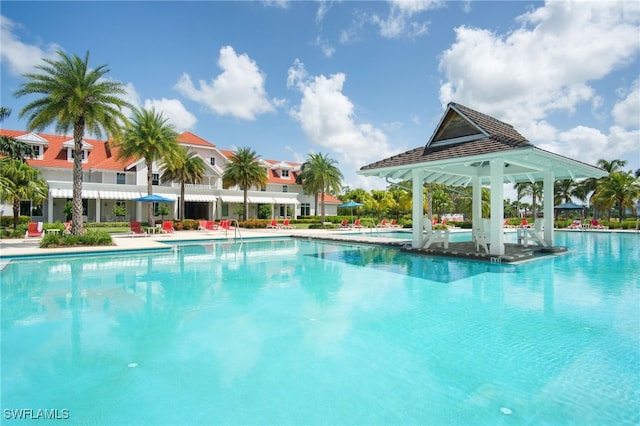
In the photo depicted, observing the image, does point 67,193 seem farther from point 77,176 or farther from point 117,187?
point 77,176

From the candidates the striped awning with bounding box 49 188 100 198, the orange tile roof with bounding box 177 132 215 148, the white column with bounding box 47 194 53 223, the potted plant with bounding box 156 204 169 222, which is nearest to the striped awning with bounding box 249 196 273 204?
the orange tile roof with bounding box 177 132 215 148

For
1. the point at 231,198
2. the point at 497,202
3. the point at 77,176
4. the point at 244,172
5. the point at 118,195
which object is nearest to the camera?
the point at 497,202

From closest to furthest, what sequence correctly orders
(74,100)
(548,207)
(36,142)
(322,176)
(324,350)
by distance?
(324,350) < (74,100) < (548,207) < (36,142) < (322,176)

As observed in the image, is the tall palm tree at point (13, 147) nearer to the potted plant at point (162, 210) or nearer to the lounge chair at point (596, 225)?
the potted plant at point (162, 210)

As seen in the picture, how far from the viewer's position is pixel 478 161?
14.5 metres

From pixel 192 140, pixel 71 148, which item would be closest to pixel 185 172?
pixel 192 140

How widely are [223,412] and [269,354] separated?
5.24 feet

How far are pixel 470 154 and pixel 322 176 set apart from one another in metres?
29.6

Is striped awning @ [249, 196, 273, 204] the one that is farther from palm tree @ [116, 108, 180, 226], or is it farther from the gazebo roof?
the gazebo roof

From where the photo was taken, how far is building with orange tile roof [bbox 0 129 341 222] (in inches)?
1334

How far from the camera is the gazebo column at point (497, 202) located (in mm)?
14391

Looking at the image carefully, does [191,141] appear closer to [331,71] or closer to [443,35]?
[331,71]

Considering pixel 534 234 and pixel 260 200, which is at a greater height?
pixel 260 200

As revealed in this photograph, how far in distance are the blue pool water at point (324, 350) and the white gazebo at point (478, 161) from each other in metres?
4.65
